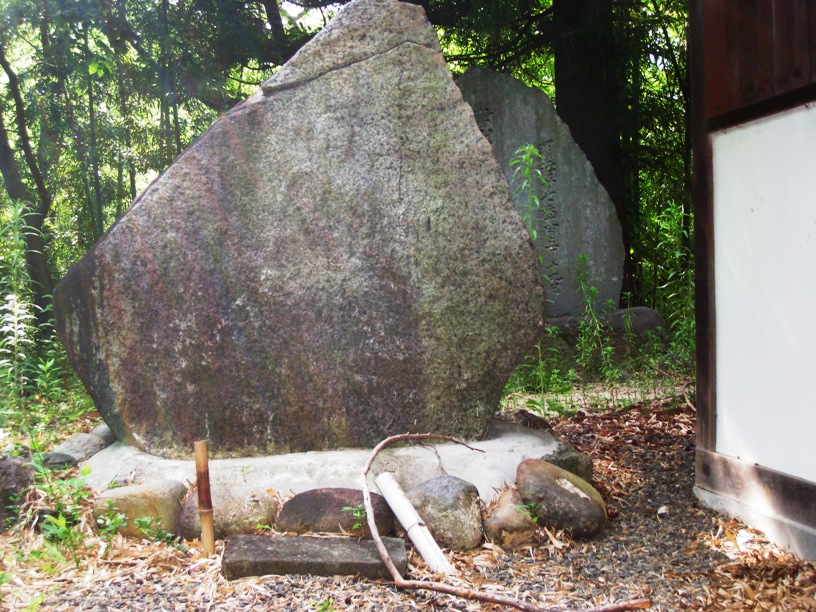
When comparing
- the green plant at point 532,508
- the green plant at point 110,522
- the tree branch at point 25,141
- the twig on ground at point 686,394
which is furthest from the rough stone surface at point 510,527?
the tree branch at point 25,141

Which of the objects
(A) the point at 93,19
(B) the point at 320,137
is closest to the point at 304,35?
(A) the point at 93,19

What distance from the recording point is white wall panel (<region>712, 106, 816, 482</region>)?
297cm

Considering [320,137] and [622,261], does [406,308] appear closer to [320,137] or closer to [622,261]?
[320,137]

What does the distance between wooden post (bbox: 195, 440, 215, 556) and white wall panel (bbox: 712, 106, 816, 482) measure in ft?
7.84

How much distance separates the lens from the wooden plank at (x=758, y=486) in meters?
3.02

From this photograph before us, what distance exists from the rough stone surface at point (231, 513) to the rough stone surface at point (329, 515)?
84 millimetres

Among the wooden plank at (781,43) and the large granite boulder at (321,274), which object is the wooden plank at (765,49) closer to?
the wooden plank at (781,43)

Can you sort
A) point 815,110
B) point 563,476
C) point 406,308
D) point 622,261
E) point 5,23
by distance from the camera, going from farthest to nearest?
point 622,261, point 5,23, point 406,308, point 563,476, point 815,110

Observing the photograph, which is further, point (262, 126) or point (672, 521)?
point (262, 126)

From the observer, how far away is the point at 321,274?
12.6 feet

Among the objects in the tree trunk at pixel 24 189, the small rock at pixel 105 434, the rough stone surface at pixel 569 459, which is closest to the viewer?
the rough stone surface at pixel 569 459

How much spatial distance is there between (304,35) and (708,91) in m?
5.55

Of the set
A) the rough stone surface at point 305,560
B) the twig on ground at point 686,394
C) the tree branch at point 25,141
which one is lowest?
the rough stone surface at point 305,560

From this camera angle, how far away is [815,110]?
114 inches
